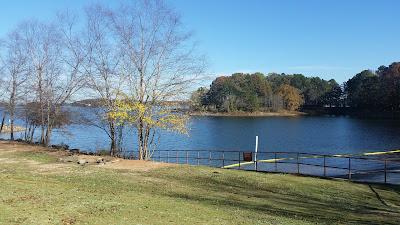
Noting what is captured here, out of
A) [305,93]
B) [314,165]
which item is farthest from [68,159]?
[305,93]

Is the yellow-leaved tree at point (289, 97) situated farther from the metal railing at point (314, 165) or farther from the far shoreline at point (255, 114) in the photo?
the metal railing at point (314, 165)

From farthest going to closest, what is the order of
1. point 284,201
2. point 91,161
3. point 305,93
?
point 305,93, point 91,161, point 284,201

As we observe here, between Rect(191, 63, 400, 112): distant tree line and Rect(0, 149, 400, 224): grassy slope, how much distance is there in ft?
378

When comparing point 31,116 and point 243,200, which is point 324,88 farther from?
point 243,200

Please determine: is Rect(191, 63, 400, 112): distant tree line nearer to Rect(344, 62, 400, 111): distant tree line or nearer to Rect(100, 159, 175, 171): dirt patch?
Rect(344, 62, 400, 111): distant tree line

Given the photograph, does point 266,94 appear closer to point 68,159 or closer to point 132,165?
point 68,159

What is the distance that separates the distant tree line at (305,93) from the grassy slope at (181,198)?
4537 inches

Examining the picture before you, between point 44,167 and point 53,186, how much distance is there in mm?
7357

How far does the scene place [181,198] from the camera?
15.2 meters

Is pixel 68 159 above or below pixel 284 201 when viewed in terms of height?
above

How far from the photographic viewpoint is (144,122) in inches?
1137

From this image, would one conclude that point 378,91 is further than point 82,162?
Yes

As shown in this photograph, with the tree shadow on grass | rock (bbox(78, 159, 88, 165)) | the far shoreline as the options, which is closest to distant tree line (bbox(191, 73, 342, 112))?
Result: the far shoreline

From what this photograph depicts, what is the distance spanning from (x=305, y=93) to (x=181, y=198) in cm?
18046
